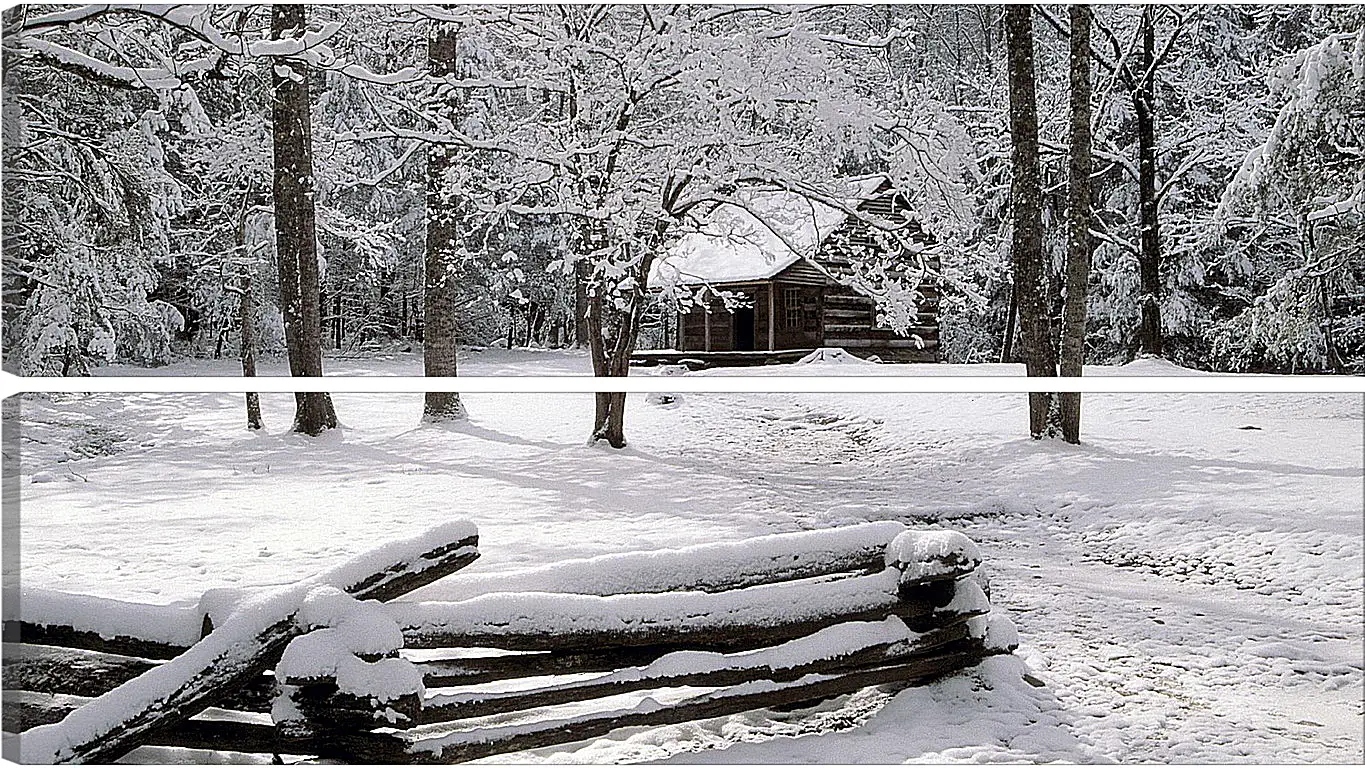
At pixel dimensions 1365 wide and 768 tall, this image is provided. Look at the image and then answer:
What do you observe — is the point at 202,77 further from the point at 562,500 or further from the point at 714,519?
the point at 714,519

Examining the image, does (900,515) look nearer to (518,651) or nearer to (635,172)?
(518,651)

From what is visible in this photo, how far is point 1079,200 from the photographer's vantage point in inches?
110

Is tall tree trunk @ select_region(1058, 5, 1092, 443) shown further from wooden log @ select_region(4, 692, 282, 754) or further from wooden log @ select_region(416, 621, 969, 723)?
wooden log @ select_region(4, 692, 282, 754)

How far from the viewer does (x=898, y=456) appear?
2.63 meters

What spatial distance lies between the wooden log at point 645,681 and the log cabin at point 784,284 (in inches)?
29.7

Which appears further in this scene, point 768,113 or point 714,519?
point 768,113

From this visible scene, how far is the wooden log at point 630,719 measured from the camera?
6.63 ft

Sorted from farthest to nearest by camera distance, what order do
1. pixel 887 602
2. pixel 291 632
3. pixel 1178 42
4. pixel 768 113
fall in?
1. pixel 768 113
2. pixel 1178 42
3. pixel 887 602
4. pixel 291 632

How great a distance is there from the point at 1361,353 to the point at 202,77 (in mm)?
2867

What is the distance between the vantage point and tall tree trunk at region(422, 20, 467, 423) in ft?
8.45

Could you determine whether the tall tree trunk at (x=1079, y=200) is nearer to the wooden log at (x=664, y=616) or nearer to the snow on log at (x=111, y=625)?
the wooden log at (x=664, y=616)

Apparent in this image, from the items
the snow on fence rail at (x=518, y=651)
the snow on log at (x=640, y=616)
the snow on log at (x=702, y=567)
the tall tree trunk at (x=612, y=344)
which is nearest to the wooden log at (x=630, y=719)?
the snow on fence rail at (x=518, y=651)

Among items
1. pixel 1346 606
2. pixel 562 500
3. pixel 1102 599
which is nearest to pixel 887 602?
pixel 1102 599

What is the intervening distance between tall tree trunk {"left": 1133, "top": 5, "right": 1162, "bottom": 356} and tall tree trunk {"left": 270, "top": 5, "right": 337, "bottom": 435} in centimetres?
205
